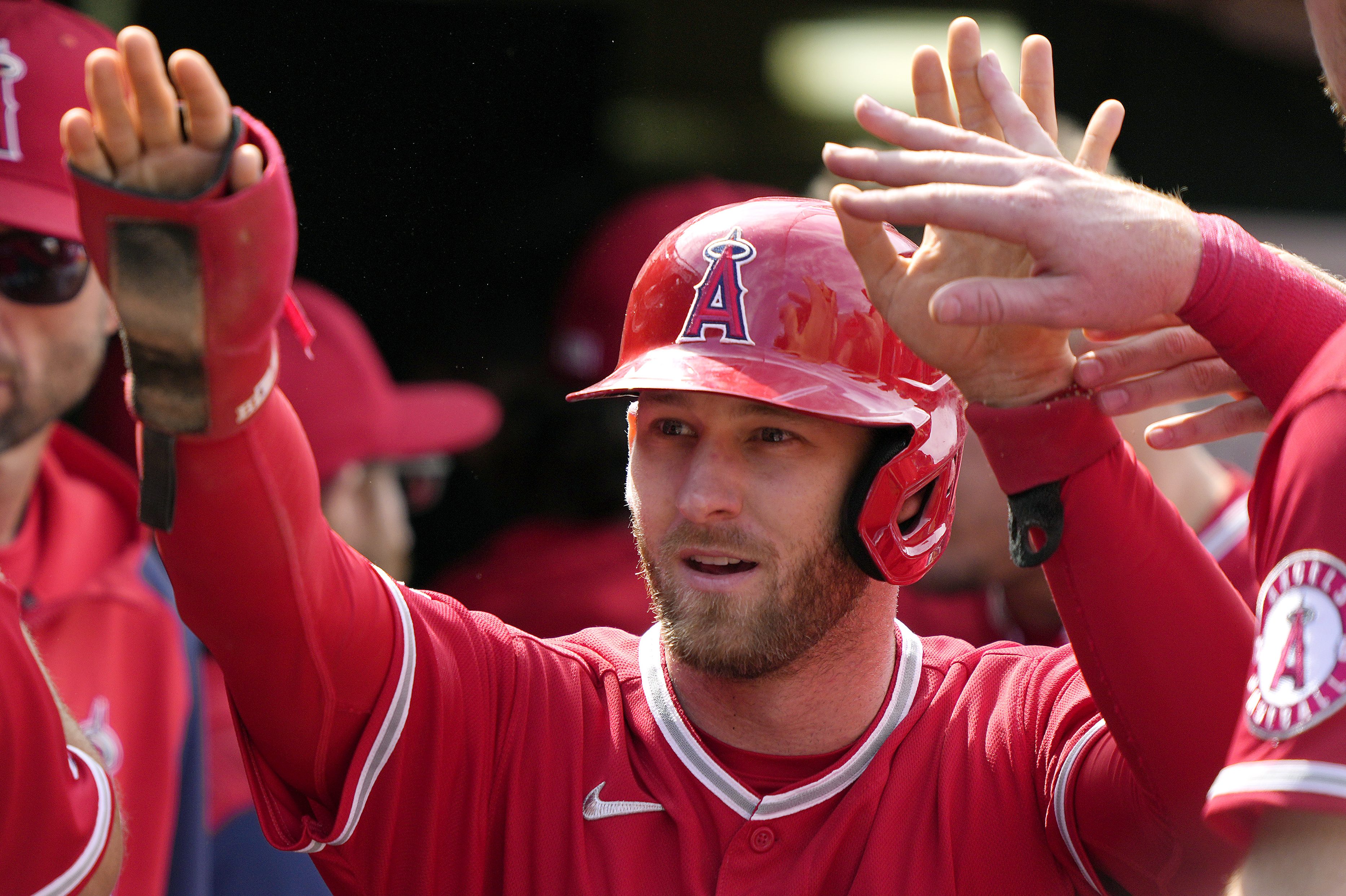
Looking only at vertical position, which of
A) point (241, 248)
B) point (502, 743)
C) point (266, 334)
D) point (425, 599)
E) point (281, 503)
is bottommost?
point (502, 743)

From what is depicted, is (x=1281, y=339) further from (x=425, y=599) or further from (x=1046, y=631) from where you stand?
(x=1046, y=631)

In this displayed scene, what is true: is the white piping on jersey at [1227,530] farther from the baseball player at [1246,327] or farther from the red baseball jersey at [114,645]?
the red baseball jersey at [114,645]

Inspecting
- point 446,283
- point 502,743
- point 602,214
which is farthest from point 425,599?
point 602,214

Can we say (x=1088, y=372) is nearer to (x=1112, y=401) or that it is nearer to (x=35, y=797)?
(x=1112, y=401)

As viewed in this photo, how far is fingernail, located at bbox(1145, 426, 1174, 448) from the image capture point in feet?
6.36

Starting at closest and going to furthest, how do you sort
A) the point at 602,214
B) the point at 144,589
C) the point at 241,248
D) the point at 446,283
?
the point at 241,248 < the point at 144,589 < the point at 446,283 < the point at 602,214

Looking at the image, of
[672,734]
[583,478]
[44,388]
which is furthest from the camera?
[583,478]

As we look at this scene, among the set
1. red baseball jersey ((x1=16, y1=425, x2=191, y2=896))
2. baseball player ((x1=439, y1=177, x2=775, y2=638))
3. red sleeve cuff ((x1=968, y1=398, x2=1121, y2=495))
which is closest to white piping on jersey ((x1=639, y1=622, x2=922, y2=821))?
red sleeve cuff ((x1=968, y1=398, x2=1121, y2=495))

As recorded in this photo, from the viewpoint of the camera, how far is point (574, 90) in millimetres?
5027

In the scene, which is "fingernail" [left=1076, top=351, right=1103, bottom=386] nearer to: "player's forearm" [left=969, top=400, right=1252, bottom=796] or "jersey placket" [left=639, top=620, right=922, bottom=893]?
"player's forearm" [left=969, top=400, right=1252, bottom=796]

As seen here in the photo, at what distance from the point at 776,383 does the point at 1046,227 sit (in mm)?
663

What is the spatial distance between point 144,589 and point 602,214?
8.50ft

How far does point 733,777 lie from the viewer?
218cm

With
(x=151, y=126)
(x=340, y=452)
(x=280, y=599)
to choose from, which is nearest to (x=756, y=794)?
(x=280, y=599)
